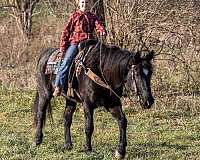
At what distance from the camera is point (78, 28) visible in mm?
7629

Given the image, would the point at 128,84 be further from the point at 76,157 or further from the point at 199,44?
the point at 199,44

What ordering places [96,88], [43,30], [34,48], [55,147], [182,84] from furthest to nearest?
[43,30]
[34,48]
[182,84]
[55,147]
[96,88]

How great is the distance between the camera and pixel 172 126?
9461 mm

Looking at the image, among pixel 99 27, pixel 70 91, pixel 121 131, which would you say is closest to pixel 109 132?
pixel 70 91

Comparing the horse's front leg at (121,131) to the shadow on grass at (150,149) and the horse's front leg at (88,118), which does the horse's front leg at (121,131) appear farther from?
the horse's front leg at (88,118)

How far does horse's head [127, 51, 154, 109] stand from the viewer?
249 inches

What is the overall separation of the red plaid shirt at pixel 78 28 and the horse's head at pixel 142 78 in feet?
4.39

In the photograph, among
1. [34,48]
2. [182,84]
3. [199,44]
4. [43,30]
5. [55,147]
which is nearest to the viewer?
[55,147]

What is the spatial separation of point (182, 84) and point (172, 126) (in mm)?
2865

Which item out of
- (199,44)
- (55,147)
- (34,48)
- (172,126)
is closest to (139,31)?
(199,44)

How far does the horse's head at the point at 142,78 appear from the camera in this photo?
6332 mm

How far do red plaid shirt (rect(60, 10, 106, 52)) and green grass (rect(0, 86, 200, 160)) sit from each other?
1.66m

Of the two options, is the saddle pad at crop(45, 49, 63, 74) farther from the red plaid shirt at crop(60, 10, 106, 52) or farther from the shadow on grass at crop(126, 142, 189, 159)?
the shadow on grass at crop(126, 142, 189, 159)

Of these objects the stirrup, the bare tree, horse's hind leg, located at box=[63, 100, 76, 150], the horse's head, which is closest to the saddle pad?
the stirrup
